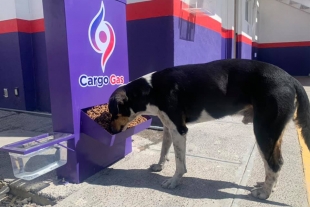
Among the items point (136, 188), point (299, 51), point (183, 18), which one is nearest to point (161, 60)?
point (183, 18)

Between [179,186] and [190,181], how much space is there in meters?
0.18

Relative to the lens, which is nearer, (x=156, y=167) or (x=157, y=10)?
(x=156, y=167)

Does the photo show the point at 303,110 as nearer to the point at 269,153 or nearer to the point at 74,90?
the point at 269,153

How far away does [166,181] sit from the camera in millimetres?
2988

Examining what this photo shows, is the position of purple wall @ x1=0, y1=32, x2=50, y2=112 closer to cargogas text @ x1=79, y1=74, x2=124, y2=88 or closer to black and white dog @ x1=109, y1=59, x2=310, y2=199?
cargogas text @ x1=79, y1=74, x2=124, y2=88

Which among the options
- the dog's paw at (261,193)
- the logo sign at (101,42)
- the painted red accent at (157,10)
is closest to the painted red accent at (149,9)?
the painted red accent at (157,10)

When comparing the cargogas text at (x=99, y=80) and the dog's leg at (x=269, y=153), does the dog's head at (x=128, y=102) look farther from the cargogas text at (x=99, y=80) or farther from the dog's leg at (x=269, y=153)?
the dog's leg at (x=269, y=153)

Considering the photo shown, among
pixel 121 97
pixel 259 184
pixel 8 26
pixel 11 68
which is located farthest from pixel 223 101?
pixel 8 26

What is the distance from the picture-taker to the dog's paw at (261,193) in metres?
2.68

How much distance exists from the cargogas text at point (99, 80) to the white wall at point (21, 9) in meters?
3.70

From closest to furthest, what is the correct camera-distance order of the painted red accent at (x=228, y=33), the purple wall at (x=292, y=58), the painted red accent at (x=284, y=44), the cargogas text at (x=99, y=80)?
the cargogas text at (x=99, y=80)
the painted red accent at (x=228, y=33)
the painted red accent at (x=284, y=44)
the purple wall at (x=292, y=58)

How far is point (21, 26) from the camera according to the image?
6.30m

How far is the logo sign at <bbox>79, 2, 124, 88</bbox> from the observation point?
3.08 meters

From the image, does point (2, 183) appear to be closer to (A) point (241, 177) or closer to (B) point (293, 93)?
(A) point (241, 177)
